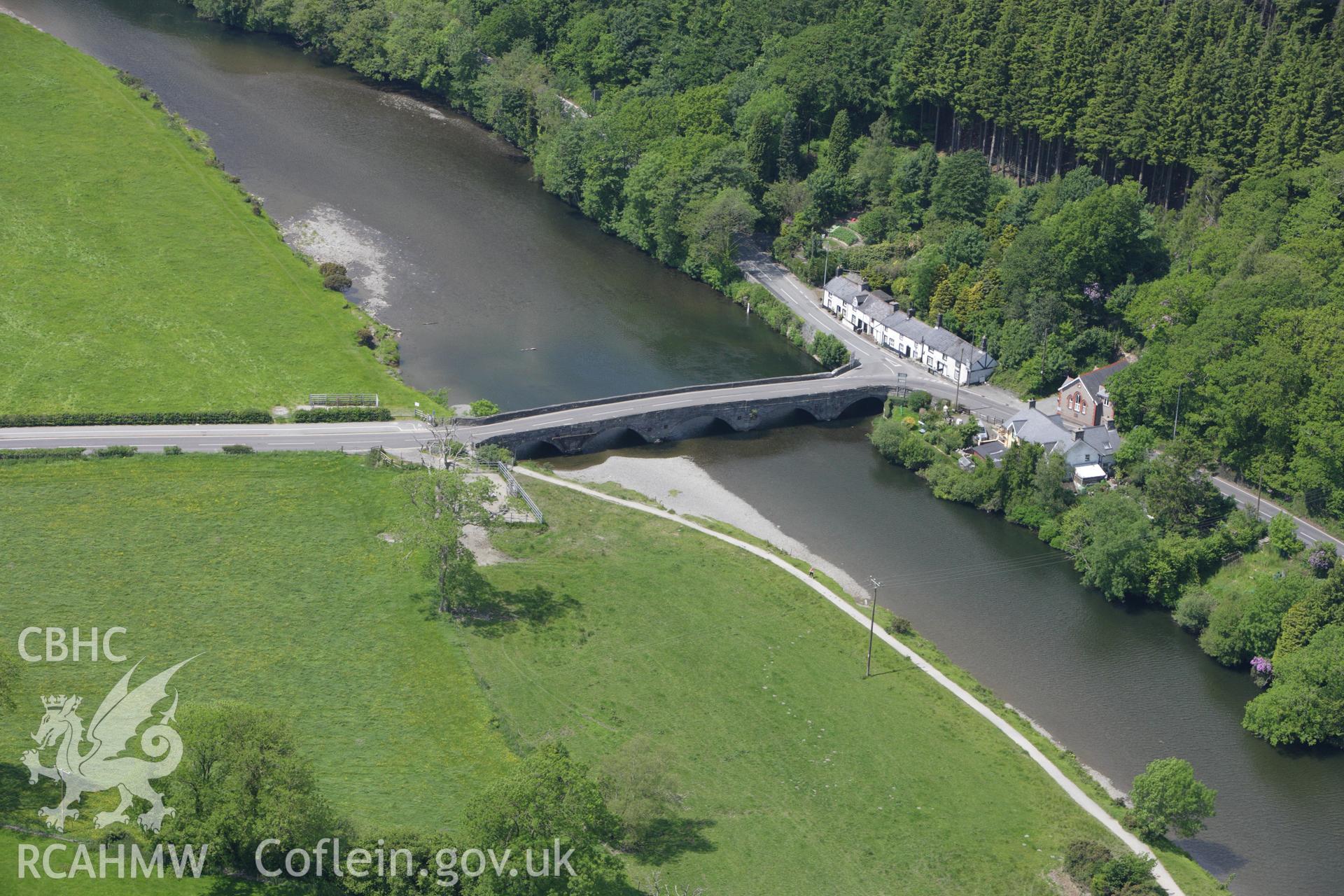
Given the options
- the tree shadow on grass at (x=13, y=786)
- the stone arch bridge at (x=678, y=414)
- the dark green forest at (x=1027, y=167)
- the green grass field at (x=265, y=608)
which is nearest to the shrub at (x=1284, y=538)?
the dark green forest at (x=1027, y=167)

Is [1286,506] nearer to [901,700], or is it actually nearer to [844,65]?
[901,700]

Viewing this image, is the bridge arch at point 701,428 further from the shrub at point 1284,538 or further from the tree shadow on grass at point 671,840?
the tree shadow on grass at point 671,840

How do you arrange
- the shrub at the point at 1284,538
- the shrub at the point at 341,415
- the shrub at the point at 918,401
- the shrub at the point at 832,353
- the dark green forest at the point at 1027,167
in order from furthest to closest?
the shrub at the point at 832,353, the shrub at the point at 918,401, the shrub at the point at 341,415, the dark green forest at the point at 1027,167, the shrub at the point at 1284,538

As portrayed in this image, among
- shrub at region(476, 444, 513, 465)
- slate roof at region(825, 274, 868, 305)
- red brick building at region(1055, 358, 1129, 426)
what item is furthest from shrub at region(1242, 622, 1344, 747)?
slate roof at region(825, 274, 868, 305)

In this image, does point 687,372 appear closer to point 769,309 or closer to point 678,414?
point 678,414

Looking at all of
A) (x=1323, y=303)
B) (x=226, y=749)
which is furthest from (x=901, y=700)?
(x=1323, y=303)

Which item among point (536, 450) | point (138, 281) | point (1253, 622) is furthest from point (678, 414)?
point (138, 281)

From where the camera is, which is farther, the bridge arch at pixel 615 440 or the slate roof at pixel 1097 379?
the bridge arch at pixel 615 440
